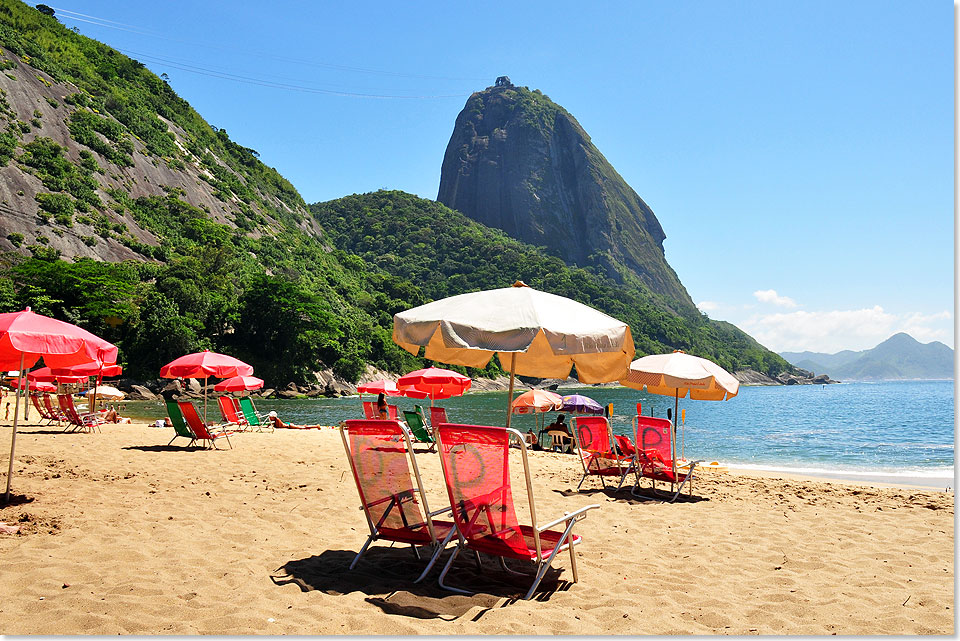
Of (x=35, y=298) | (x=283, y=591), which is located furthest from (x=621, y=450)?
(x=35, y=298)

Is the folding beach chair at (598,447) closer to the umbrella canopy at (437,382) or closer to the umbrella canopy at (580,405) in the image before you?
the umbrella canopy at (437,382)

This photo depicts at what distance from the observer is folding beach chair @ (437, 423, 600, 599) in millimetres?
3738

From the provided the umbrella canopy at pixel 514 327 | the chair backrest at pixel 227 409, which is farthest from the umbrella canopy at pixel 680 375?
the chair backrest at pixel 227 409

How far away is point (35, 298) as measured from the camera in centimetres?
4228

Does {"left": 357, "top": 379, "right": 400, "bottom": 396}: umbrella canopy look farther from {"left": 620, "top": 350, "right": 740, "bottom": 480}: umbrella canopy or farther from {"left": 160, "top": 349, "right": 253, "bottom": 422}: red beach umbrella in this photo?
{"left": 620, "top": 350, "right": 740, "bottom": 480}: umbrella canopy

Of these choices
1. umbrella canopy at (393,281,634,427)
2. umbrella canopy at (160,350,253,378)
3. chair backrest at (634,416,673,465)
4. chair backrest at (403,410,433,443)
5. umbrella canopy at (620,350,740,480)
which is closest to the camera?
umbrella canopy at (393,281,634,427)

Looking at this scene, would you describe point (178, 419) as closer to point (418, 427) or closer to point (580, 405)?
point (418, 427)

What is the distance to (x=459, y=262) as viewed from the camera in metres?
119

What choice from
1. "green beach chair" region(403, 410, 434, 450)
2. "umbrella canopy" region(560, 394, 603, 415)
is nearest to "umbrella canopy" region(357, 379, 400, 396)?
"green beach chair" region(403, 410, 434, 450)

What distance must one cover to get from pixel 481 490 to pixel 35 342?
4138 mm

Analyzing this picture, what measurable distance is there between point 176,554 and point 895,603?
4.71 metres

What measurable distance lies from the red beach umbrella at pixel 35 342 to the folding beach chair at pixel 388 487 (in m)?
3.00

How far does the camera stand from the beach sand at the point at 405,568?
11.1ft

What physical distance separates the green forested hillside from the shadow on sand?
3976 inches
